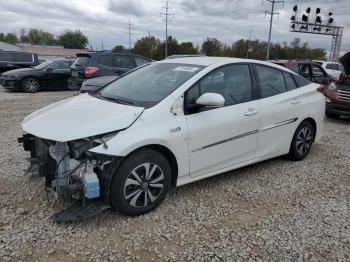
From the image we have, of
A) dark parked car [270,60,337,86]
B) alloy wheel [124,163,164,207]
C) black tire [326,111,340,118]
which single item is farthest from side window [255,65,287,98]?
dark parked car [270,60,337,86]

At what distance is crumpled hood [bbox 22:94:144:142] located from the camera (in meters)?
3.13

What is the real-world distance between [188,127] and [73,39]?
108674 mm

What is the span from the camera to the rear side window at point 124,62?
1180 centimetres

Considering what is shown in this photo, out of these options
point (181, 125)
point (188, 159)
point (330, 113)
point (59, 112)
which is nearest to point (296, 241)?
point (188, 159)

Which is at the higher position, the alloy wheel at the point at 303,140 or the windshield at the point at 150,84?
the windshield at the point at 150,84

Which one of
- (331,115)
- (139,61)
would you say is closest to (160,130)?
(331,115)

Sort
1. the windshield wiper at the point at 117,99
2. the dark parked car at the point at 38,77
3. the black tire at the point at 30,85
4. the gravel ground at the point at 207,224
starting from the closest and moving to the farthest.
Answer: the gravel ground at the point at 207,224 < the windshield wiper at the point at 117,99 < the dark parked car at the point at 38,77 < the black tire at the point at 30,85

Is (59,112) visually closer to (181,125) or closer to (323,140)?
(181,125)

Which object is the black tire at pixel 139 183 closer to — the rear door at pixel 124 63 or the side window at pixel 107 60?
the rear door at pixel 124 63

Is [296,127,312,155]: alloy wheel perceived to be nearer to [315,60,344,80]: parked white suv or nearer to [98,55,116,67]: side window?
[98,55,116,67]: side window

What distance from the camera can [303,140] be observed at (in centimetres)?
532

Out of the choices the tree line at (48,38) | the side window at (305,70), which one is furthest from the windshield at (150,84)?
the tree line at (48,38)

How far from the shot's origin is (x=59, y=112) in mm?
3666

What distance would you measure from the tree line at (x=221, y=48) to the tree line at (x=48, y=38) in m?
39.6
